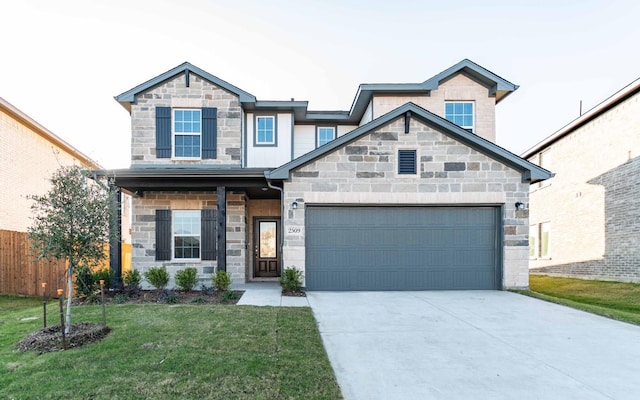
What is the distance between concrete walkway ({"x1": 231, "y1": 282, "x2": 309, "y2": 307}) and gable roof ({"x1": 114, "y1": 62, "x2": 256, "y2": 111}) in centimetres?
598

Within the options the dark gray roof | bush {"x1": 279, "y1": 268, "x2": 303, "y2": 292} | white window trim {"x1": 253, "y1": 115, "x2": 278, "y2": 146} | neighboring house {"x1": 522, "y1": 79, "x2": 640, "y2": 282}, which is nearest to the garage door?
bush {"x1": 279, "y1": 268, "x2": 303, "y2": 292}

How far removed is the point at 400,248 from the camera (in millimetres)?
9586

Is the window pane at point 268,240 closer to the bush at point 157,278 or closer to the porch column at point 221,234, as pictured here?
the porch column at point 221,234

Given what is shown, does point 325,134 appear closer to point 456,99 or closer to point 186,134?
point 456,99

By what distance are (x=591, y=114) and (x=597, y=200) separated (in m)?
3.32

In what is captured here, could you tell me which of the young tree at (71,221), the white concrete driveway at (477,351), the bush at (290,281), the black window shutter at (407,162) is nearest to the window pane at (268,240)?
the bush at (290,281)

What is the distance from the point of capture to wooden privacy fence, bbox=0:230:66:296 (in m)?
10.2

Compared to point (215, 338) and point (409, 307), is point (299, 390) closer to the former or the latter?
point (215, 338)

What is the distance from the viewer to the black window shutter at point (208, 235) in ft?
35.0

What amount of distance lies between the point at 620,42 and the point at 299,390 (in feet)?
66.7

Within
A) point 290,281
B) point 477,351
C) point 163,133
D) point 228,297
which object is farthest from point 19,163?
point 477,351

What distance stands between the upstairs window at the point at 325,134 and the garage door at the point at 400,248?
12.8ft

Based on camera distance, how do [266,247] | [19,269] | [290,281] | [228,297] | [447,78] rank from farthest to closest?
[266,247]
[447,78]
[19,269]
[290,281]
[228,297]

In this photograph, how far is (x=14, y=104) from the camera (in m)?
12.3
